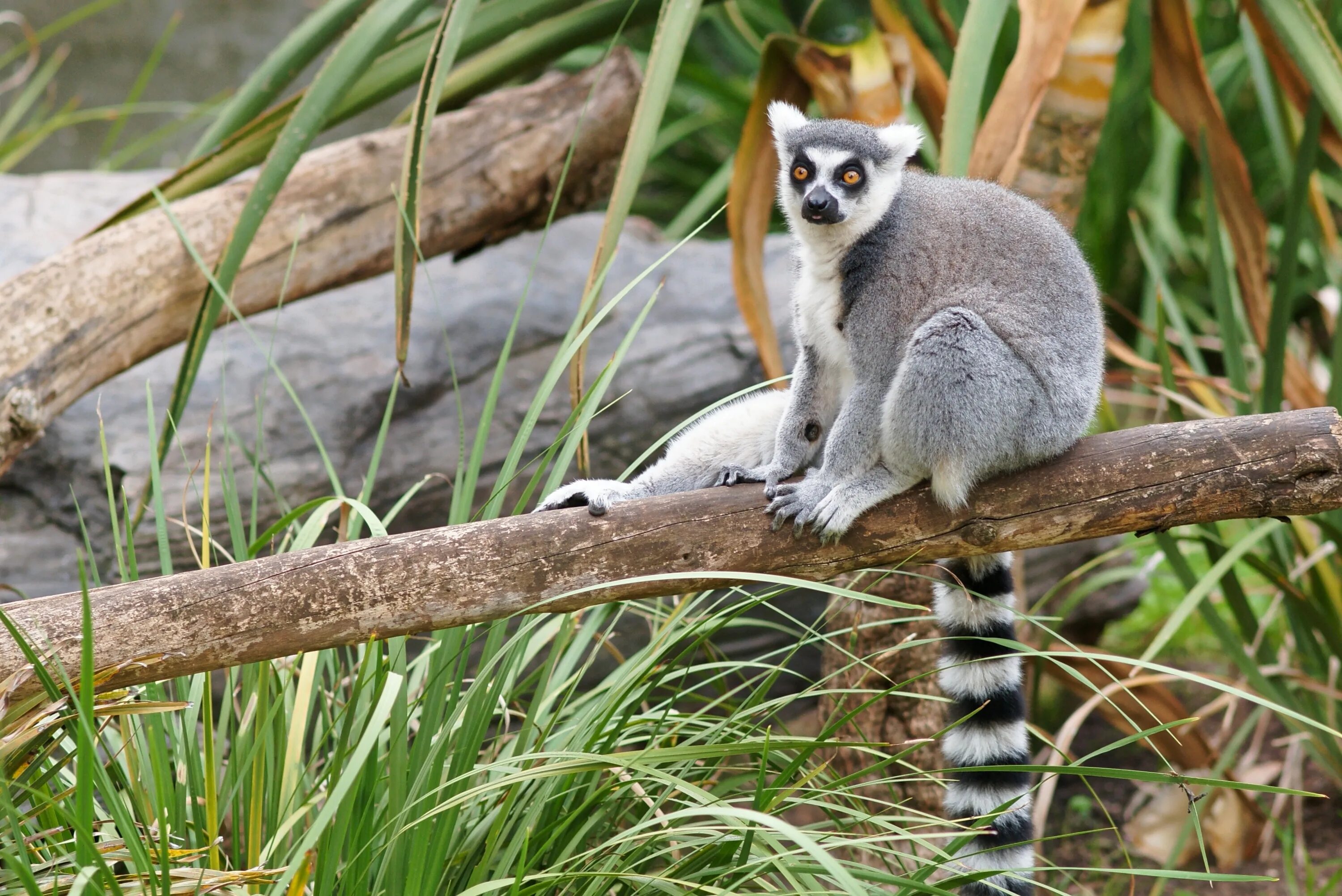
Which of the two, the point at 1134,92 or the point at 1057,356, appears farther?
the point at 1134,92

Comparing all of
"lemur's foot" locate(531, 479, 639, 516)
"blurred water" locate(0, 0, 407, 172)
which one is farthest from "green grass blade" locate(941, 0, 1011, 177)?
"blurred water" locate(0, 0, 407, 172)

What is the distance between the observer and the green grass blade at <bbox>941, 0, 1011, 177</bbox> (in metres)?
2.46

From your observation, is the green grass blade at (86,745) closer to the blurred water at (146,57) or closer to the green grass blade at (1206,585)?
the green grass blade at (1206,585)

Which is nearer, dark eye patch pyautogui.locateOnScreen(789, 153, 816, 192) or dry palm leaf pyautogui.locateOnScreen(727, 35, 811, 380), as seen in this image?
dark eye patch pyautogui.locateOnScreen(789, 153, 816, 192)

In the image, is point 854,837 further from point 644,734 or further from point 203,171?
point 203,171

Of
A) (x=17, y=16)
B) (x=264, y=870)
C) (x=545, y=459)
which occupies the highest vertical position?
(x=17, y=16)

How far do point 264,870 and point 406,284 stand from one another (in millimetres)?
1310

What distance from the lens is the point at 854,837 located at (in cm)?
183

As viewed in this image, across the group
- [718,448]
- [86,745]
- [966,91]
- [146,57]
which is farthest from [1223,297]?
[146,57]

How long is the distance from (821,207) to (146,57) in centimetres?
771

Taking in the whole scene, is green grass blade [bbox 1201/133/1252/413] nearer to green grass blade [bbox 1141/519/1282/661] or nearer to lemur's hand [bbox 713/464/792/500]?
green grass blade [bbox 1141/519/1282/661]

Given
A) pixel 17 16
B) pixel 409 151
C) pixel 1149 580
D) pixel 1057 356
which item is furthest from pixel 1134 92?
pixel 17 16

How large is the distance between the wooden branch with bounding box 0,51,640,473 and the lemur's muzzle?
106 centimetres

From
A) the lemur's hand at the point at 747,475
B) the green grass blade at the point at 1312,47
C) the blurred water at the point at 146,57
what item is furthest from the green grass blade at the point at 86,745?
the blurred water at the point at 146,57
